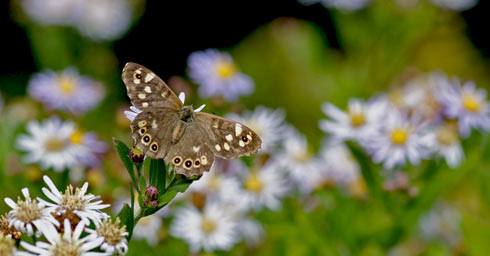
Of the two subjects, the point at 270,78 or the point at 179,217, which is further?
the point at 270,78

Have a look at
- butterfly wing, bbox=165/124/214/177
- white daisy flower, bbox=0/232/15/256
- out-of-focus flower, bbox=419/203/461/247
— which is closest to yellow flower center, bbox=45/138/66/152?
butterfly wing, bbox=165/124/214/177

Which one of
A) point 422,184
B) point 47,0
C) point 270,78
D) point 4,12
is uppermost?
point 4,12

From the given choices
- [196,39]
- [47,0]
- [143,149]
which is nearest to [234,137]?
[143,149]

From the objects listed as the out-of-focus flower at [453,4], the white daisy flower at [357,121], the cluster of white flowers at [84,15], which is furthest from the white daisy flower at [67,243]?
the cluster of white flowers at [84,15]

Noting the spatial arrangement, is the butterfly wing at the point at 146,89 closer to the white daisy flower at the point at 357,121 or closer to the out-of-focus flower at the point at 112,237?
the out-of-focus flower at the point at 112,237

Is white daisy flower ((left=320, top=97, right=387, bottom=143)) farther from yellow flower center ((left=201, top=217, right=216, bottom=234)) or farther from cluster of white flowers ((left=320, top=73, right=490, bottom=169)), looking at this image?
yellow flower center ((left=201, top=217, right=216, bottom=234))

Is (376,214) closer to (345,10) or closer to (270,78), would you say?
(345,10)
